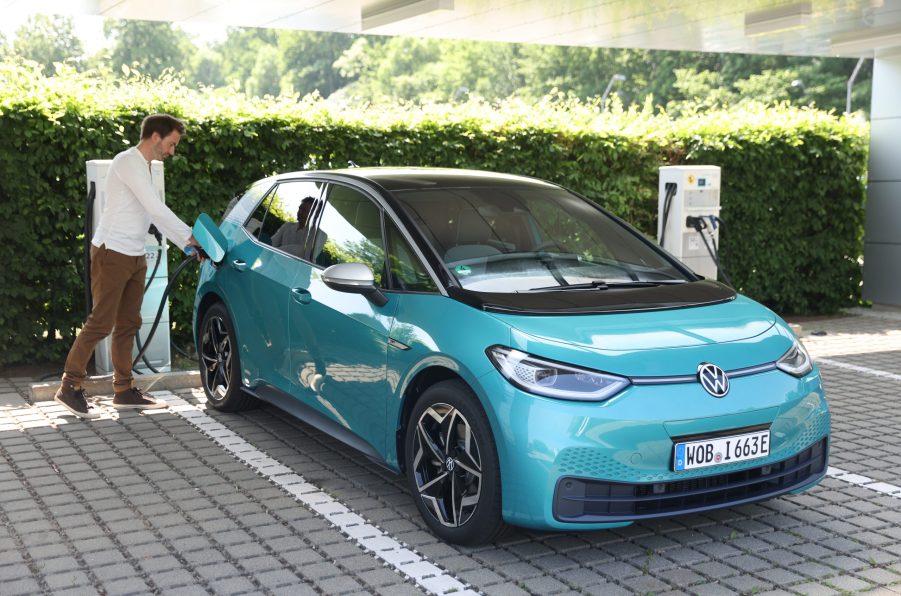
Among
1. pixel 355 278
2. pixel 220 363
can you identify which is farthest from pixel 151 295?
pixel 355 278

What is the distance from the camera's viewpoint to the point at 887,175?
46.3ft

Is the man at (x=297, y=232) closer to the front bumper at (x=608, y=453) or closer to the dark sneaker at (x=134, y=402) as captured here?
the dark sneaker at (x=134, y=402)

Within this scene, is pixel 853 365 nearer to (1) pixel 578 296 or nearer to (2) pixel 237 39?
(1) pixel 578 296

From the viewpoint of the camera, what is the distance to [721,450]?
4.50 metres

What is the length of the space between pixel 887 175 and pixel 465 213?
404 inches

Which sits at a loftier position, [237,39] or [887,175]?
[237,39]

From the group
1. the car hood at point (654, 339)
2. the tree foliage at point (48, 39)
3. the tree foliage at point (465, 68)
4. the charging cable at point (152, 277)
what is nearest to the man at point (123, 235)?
the charging cable at point (152, 277)

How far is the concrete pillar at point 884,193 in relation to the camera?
14016 millimetres

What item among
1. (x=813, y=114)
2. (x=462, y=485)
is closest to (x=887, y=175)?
(x=813, y=114)

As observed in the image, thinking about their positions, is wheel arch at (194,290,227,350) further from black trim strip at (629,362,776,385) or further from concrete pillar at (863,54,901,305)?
concrete pillar at (863,54,901,305)

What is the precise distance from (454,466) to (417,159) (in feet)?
21.7

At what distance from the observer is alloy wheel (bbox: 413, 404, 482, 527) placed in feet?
15.4

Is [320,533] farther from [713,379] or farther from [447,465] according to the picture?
[713,379]

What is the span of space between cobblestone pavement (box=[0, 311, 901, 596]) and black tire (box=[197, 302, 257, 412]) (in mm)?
327
